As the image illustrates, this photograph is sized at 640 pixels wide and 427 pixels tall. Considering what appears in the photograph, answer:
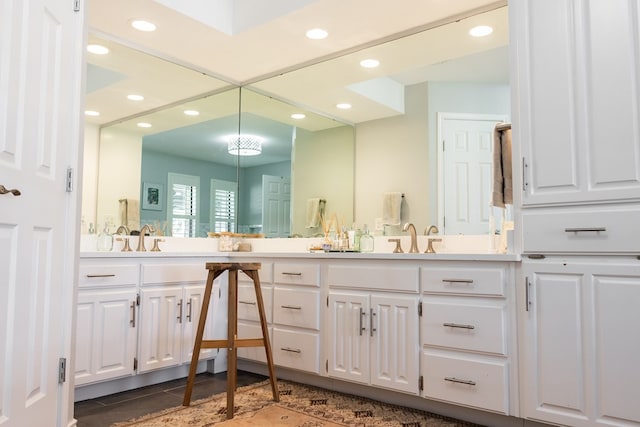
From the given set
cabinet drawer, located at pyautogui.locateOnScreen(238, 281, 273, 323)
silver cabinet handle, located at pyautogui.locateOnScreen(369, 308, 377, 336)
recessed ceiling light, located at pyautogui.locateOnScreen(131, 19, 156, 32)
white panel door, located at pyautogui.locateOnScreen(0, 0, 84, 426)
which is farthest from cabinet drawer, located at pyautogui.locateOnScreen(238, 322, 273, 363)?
recessed ceiling light, located at pyautogui.locateOnScreen(131, 19, 156, 32)

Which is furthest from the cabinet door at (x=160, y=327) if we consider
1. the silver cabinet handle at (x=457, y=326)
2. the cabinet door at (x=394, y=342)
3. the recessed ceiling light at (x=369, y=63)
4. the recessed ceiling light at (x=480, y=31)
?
the recessed ceiling light at (x=480, y=31)

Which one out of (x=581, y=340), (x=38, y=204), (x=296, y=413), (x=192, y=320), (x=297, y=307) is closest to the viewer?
(x=38, y=204)

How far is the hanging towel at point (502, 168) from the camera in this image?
256cm

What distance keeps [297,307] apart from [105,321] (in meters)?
1.08

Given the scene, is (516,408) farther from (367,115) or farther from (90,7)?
(90,7)

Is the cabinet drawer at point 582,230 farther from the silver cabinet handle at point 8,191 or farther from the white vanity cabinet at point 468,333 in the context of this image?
the silver cabinet handle at point 8,191

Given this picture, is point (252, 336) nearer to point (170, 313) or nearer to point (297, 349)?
point (297, 349)

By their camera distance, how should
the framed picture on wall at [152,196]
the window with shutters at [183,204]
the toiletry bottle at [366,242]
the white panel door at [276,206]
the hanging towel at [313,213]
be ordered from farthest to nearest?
the white panel door at [276,206]
the hanging towel at [313,213]
the window with shutters at [183,204]
the framed picture on wall at [152,196]
the toiletry bottle at [366,242]

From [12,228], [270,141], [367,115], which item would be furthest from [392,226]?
[12,228]

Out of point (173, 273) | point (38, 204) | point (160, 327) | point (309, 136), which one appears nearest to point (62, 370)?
point (38, 204)

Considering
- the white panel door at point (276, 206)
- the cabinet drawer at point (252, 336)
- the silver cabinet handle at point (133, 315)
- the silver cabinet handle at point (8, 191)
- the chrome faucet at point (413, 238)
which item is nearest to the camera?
the silver cabinet handle at point (8, 191)

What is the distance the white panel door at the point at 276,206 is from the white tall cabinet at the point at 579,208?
2.03 metres

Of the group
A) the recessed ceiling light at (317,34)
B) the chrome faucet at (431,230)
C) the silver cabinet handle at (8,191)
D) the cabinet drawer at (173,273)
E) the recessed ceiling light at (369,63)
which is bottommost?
the cabinet drawer at (173,273)

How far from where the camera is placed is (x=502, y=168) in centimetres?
257
